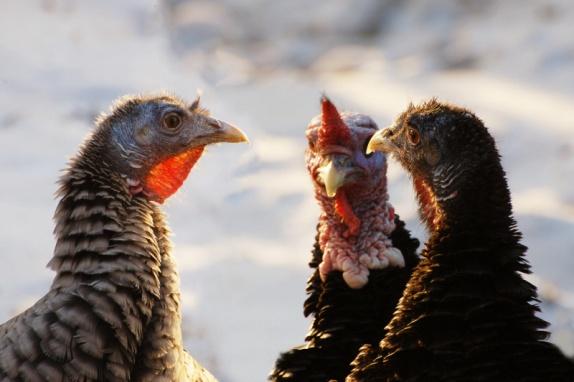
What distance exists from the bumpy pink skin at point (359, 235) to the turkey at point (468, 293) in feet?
2.22

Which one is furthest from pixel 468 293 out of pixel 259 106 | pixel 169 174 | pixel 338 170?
pixel 259 106

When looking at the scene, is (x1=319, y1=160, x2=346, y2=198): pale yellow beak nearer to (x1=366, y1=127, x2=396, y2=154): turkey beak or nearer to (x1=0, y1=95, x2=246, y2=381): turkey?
(x1=366, y1=127, x2=396, y2=154): turkey beak

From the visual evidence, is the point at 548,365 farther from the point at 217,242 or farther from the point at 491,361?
the point at 217,242

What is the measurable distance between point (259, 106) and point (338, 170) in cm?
411

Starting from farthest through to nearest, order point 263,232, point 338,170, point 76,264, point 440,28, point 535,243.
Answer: point 440,28 → point 263,232 → point 535,243 → point 338,170 → point 76,264

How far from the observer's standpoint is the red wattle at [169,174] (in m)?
3.82

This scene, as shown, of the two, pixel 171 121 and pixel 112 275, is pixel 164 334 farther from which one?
pixel 171 121

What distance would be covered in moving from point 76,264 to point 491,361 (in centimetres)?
136

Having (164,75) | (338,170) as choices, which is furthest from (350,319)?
(164,75)

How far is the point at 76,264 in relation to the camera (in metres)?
3.54

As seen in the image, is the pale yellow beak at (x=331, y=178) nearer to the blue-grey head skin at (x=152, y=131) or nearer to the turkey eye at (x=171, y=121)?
the blue-grey head skin at (x=152, y=131)

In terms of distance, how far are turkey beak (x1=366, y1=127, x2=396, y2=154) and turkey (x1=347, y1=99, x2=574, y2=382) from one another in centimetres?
32

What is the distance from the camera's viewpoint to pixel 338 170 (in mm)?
4297

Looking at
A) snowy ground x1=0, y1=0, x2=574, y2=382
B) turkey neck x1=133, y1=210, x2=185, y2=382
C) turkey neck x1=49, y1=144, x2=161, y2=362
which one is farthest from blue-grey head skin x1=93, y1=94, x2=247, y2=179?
snowy ground x1=0, y1=0, x2=574, y2=382
